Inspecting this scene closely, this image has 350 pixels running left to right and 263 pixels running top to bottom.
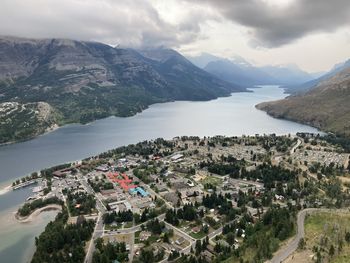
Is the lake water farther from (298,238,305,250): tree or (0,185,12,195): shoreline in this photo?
(298,238,305,250): tree

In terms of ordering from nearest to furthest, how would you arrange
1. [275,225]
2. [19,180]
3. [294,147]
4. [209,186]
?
1. [275,225]
2. [209,186]
3. [19,180]
4. [294,147]

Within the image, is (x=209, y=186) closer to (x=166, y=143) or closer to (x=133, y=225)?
(x=133, y=225)

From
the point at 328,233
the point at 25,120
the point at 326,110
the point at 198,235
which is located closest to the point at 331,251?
the point at 328,233

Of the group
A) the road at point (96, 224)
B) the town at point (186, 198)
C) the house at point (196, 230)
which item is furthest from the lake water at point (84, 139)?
the house at point (196, 230)

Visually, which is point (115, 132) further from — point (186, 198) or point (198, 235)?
point (198, 235)

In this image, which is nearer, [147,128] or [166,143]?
[166,143]

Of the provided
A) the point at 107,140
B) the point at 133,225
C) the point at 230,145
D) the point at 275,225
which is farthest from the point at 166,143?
the point at 275,225

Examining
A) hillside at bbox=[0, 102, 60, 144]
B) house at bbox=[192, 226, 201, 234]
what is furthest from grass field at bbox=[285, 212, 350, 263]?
hillside at bbox=[0, 102, 60, 144]
